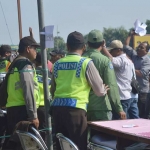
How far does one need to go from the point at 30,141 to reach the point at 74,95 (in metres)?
0.71

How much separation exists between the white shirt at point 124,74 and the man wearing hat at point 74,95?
7.72 ft

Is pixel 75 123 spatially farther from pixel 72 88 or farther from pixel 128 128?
pixel 128 128

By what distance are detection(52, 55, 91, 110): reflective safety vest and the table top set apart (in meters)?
0.30

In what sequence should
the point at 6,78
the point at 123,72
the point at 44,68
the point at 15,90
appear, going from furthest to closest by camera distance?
the point at 123,72, the point at 6,78, the point at 15,90, the point at 44,68

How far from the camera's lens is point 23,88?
17.6ft

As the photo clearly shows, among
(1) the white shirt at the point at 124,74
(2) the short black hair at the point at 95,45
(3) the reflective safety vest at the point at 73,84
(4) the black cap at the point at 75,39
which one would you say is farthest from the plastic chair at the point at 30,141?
(1) the white shirt at the point at 124,74

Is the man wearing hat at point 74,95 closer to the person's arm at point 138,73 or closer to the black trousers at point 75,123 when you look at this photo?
the black trousers at point 75,123

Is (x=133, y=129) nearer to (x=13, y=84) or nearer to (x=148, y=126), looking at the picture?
(x=148, y=126)

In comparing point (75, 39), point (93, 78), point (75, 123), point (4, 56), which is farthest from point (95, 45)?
point (4, 56)

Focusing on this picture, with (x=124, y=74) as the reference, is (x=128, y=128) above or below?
below

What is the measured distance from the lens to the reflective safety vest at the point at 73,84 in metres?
4.85

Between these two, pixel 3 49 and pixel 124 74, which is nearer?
pixel 124 74

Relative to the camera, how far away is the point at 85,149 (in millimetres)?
4918

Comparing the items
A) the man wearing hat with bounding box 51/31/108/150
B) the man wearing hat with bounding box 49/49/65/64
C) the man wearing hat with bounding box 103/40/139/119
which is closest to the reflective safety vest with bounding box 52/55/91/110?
the man wearing hat with bounding box 51/31/108/150
